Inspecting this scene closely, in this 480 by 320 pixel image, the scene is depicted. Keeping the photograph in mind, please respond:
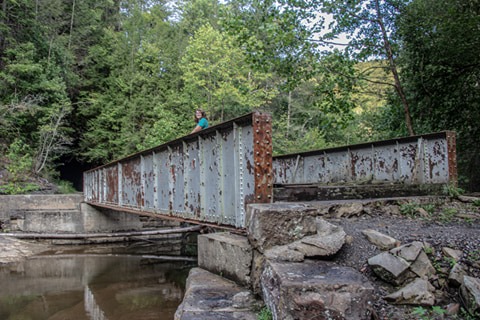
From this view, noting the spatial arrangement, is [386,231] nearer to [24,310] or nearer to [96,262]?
[24,310]

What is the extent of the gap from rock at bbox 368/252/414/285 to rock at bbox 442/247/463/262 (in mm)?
492

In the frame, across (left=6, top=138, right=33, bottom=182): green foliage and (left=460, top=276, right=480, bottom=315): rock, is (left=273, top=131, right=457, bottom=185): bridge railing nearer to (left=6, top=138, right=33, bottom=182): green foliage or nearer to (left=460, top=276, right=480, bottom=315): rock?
(left=460, top=276, right=480, bottom=315): rock

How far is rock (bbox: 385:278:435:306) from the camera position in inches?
99.0

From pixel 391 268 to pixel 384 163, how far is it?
5.55 meters

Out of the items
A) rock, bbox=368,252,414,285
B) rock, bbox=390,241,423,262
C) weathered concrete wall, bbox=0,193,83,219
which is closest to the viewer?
rock, bbox=368,252,414,285

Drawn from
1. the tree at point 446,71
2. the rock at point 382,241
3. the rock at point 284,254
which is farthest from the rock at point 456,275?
the tree at point 446,71

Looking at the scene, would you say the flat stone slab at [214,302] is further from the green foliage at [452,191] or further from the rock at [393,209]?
the green foliage at [452,191]

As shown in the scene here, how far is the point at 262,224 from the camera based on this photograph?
3.27m

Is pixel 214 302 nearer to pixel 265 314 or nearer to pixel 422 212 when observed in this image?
pixel 265 314

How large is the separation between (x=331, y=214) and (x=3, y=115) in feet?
64.0

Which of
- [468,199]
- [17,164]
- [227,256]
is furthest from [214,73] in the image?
[227,256]

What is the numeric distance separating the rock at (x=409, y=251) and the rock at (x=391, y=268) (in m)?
0.07

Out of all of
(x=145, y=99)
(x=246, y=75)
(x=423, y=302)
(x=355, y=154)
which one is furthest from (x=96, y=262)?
(x=246, y=75)

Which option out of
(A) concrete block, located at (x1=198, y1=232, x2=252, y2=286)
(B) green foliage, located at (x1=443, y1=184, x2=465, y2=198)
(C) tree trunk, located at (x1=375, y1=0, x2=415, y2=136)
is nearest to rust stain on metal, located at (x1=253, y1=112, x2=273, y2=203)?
(A) concrete block, located at (x1=198, y1=232, x2=252, y2=286)
